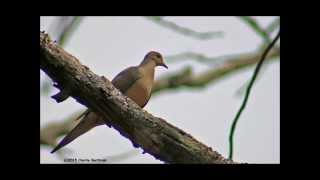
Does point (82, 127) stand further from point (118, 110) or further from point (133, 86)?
point (118, 110)

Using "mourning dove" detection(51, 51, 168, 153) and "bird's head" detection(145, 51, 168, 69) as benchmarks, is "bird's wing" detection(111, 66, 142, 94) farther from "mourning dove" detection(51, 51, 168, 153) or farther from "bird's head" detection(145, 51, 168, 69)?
"bird's head" detection(145, 51, 168, 69)

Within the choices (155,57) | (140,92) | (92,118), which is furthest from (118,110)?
(155,57)

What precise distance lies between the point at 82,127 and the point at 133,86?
0.38m

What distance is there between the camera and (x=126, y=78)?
9.89 feet

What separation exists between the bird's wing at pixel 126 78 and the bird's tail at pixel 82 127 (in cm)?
25

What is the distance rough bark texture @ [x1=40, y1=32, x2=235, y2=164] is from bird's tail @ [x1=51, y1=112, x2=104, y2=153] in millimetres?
372

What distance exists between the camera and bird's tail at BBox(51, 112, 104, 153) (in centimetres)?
275

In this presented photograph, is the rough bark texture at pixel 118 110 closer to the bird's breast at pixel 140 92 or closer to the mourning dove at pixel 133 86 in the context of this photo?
the mourning dove at pixel 133 86

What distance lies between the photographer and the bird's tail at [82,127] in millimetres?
2754
